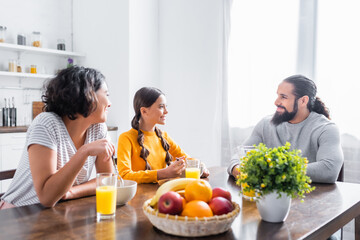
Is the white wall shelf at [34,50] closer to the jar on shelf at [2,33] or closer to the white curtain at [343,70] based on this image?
the jar on shelf at [2,33]

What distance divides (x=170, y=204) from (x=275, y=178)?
0.33 m

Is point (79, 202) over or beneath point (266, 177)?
beneath

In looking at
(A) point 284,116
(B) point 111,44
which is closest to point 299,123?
(A) point 284,116

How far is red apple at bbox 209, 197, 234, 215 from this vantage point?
0.99 m

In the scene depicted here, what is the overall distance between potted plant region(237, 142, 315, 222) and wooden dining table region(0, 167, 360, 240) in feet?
0.17

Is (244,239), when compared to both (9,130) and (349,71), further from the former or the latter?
(9,130)

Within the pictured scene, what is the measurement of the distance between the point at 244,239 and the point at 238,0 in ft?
9.58

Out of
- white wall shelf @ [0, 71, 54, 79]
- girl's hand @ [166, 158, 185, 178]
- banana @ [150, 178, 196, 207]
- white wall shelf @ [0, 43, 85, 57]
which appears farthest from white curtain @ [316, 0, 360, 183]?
white wall shelf @ [0, 71, 54, 79]

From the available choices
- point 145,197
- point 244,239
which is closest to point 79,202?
point 145,197

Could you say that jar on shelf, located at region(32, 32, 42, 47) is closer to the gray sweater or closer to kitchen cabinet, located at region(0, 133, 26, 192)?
kitchen cabinet, located at region(0, 133, 26, 192)

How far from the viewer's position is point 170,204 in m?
→ 0.98

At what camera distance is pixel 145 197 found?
138 cm

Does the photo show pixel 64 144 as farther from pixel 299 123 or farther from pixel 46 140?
pixel 299 123

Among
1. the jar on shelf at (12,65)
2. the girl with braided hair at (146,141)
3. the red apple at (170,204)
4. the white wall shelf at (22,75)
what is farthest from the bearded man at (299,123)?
the jar on shelf at (12,65)
